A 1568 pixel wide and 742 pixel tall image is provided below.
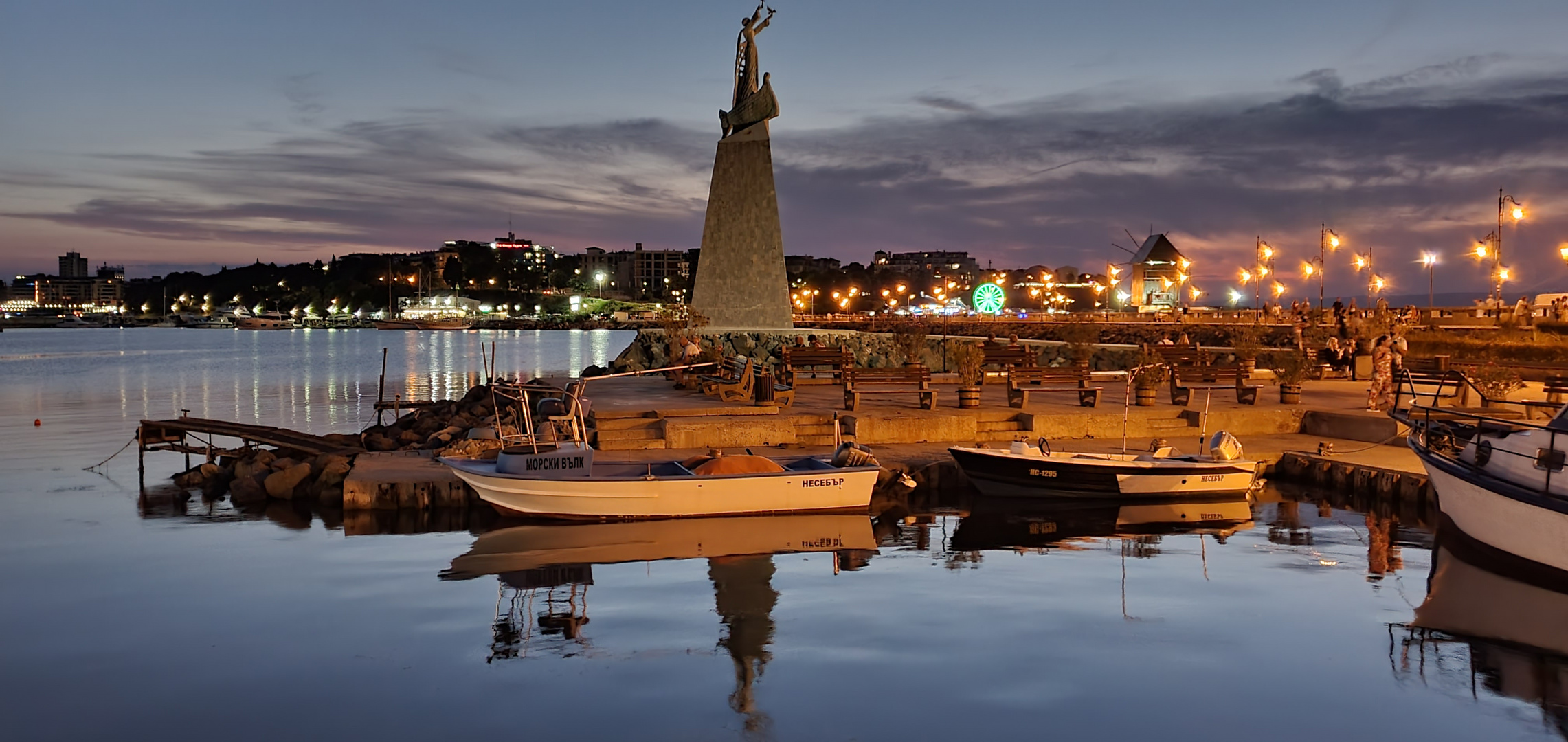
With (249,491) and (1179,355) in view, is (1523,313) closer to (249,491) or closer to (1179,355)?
(1179,355)

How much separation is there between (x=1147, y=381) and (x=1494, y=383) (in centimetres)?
602

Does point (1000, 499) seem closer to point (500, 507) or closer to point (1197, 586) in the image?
point (1197, 586)

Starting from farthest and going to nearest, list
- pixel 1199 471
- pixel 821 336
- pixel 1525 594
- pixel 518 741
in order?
pixel 821 336 < pixel 1199 471 < pixel 1525 594 < pixel 518 741

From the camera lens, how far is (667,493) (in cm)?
1511

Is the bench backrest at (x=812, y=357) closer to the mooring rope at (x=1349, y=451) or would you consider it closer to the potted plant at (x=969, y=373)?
Answer: the potted plant at (x=969, y=373)

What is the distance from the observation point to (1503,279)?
47594 mm

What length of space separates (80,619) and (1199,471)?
14.8 m

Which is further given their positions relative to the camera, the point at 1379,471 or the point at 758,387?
the point at 758,387

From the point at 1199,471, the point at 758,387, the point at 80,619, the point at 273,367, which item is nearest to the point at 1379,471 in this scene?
the point at 1199,471

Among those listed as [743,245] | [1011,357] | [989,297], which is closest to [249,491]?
[1011,357]

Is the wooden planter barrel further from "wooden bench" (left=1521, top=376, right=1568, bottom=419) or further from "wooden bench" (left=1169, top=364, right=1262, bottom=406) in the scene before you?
"wooden bench" (left=1521, top=376, right=1568, bottom=419)

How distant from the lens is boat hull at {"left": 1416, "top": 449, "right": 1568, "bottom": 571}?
12.0m

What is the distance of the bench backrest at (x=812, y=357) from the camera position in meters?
24.5

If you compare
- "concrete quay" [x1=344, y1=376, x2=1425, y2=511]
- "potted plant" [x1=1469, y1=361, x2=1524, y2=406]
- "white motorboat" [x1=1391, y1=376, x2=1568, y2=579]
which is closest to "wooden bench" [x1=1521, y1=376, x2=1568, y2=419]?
"potted plant" [x1=1469, y1=361, x2=1524, y2=406]
